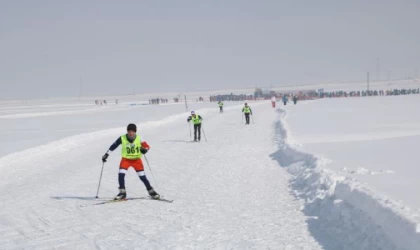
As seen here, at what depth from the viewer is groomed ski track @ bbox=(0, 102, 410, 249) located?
671 centimetres

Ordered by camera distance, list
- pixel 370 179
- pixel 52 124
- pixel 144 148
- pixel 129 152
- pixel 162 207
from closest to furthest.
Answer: pixel 162 207, pixel 370 179, pixel 144 148, pixel 129 152, pixel 52 124

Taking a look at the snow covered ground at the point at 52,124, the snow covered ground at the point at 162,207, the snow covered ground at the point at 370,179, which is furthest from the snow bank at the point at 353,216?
the snow covered ground at the point at 52,124

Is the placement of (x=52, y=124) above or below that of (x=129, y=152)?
below

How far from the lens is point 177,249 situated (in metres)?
6.37

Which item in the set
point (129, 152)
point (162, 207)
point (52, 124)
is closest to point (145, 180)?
point (129, 152)

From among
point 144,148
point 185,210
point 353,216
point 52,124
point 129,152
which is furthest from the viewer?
point 52,124

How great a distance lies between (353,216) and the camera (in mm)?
7180

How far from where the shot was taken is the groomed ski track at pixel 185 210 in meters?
6.71

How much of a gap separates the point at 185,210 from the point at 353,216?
293 centimetres

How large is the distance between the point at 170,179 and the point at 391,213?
7.06 m

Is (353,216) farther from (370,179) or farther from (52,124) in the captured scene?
(52,124)

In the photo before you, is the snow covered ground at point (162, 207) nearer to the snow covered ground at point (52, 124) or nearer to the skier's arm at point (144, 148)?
the skier's arm at point (144, 148)

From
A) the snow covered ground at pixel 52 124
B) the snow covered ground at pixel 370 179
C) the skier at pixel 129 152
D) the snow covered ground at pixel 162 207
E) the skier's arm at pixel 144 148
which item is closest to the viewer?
the snow covered ground at pixel 370 179

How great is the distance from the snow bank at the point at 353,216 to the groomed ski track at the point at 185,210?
3cm
